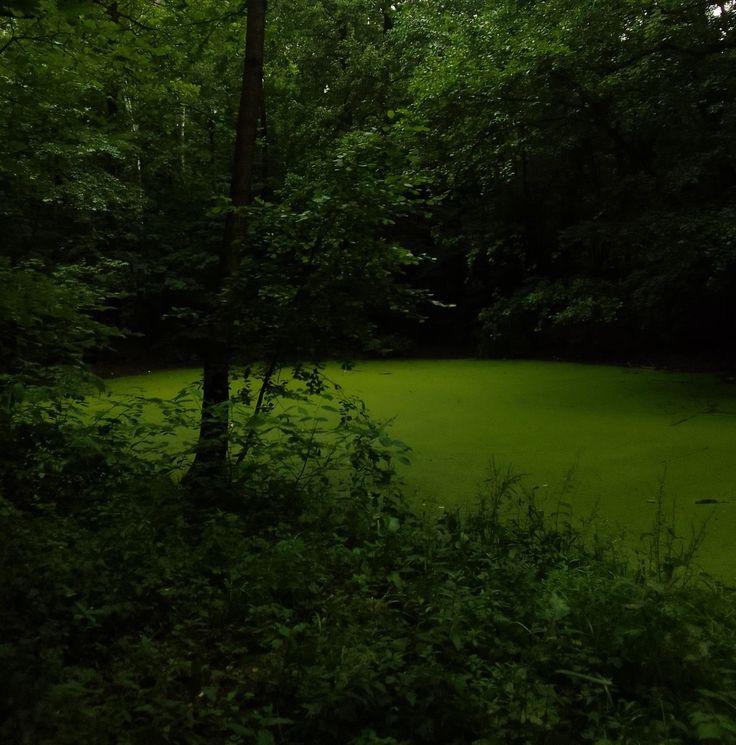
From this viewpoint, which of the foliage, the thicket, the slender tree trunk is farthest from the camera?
the slender tree trunk

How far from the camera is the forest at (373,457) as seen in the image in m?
1.36

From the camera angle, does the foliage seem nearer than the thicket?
No

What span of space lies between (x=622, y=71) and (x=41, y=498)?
5.33m

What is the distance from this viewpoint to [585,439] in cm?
371

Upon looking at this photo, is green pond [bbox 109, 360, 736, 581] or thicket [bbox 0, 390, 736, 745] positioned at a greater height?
green pond [bbox 109, 360, 736, 581]

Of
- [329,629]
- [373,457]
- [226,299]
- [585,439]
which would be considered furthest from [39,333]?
[585,439]

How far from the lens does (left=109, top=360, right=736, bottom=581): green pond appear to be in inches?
105

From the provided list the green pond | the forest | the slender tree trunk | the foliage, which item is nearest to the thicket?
the forest

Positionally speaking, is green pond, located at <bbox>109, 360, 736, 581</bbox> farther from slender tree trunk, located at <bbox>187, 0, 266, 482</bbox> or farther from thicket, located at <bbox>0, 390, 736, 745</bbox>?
slender tree trunk, located at <bbox>187, 0, 266, 482</bbox>

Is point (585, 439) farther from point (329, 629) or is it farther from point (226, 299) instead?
point (329, 629)

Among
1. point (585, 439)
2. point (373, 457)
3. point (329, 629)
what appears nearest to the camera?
point (329, 629)

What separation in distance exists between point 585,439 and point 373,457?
6.06 ft

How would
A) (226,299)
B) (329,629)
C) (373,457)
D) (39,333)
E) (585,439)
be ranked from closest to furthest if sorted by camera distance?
1. (329,629)
2. (373,457)
3. (226,299)
4. (39,333)
5. (585,439)

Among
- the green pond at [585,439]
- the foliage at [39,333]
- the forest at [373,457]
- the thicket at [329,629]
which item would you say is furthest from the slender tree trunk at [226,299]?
the green pond at [585,439]
